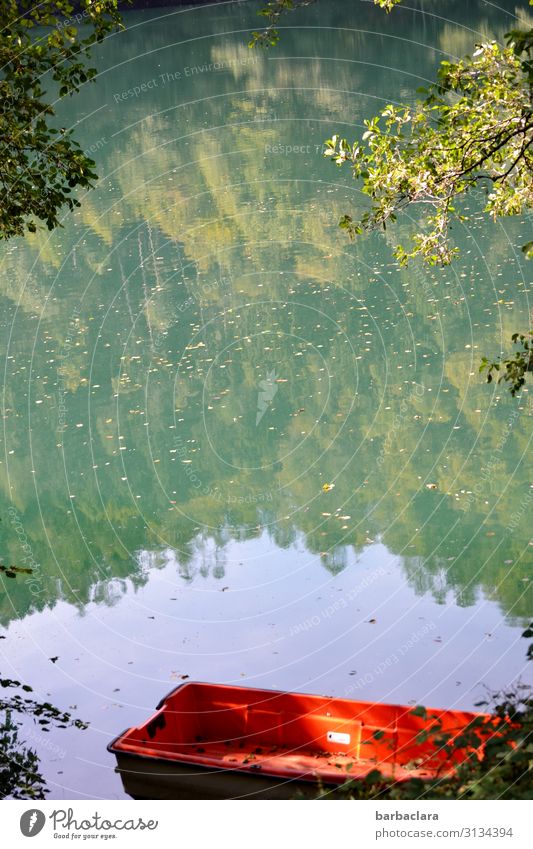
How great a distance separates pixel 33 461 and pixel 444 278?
8.32m

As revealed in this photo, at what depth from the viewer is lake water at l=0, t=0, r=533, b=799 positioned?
28.6ft

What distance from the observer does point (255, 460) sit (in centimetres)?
1282

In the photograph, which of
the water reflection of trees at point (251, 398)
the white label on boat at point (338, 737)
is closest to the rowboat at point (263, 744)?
the white label on boat at point (338, 737)

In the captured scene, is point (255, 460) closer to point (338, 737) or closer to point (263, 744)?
point (263, 744)

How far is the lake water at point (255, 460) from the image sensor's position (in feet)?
28.6

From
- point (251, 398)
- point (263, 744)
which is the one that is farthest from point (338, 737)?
point (251, 398)

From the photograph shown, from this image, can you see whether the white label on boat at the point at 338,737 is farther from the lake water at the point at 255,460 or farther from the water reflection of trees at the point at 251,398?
the water reflection of trees at the point at 251,398

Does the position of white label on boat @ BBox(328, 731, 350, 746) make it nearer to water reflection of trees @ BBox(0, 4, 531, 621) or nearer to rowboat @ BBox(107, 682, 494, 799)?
rowboat @ BBox(107, 682, 494, 799)

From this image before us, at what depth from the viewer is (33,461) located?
14.0m

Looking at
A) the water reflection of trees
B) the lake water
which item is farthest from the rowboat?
the water reflection of trees

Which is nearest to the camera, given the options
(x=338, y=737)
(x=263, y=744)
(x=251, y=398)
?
(x=338, y=737)

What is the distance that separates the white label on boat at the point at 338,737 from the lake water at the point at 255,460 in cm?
75

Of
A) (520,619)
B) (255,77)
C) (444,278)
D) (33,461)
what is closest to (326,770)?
(520,619)

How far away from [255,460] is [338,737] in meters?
5.95
